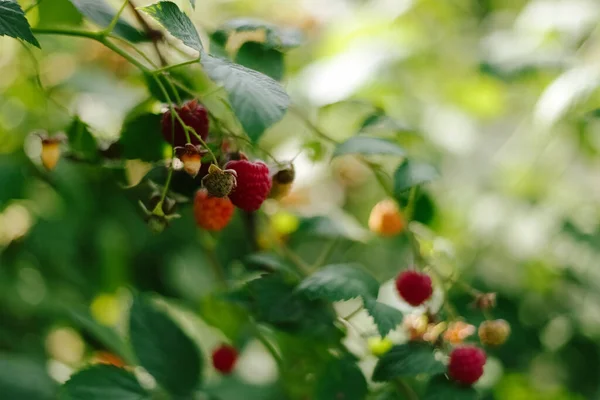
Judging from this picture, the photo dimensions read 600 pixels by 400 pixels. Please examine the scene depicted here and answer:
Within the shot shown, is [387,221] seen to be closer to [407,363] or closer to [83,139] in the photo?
[407,363]

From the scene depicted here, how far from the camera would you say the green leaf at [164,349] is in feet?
2.33

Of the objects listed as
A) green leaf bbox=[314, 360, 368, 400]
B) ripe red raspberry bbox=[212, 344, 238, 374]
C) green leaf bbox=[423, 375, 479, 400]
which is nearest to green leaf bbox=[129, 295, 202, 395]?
ripe red raspberry bbox=[212, 344, 238, 374]

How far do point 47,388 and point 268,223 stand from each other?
384 millimetres

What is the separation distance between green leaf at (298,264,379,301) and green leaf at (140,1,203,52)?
23cm

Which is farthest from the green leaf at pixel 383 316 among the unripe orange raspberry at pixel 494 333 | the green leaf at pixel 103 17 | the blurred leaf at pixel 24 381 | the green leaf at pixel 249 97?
the blurred leaf at pixel 24 381

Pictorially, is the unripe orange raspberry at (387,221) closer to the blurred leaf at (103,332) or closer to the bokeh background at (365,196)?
the bokeh background at (365,196)

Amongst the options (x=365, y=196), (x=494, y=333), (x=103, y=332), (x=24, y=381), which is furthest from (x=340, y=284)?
(x=365, y=196)

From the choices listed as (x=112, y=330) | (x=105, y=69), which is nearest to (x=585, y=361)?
(x=112, y=330)

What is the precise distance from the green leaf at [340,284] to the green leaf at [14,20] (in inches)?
11.6

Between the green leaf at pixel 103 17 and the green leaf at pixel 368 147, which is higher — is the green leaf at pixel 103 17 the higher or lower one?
the higher one

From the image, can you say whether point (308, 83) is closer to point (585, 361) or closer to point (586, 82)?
point (586, 82)

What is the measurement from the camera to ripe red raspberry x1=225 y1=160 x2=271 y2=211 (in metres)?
0.49

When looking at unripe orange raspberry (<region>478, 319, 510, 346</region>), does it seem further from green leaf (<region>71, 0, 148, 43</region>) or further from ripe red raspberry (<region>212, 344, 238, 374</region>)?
green leaf (<region>71, 0, 148, 43</region>)

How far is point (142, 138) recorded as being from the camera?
0.59 m
